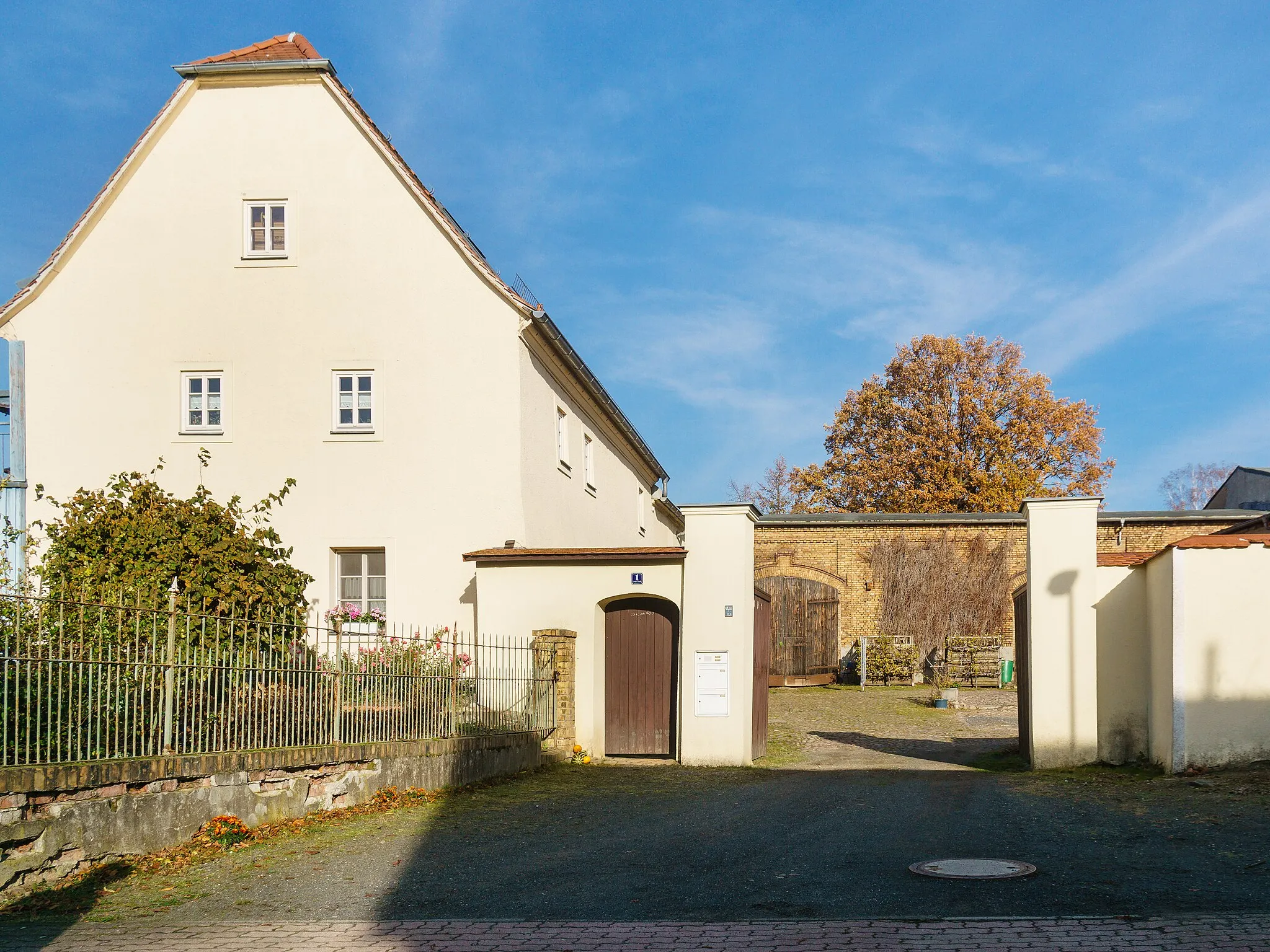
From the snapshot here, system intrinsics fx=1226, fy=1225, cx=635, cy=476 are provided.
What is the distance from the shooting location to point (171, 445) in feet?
67.4

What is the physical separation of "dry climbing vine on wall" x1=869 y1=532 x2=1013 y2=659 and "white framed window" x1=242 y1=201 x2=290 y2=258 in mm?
18044

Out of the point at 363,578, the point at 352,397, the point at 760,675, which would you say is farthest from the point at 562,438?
the point at 760,675

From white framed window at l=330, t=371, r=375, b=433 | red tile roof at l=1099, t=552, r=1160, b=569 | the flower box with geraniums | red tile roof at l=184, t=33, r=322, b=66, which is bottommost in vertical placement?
the flower box with geraniums

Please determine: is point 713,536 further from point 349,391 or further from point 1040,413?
point 1040,413

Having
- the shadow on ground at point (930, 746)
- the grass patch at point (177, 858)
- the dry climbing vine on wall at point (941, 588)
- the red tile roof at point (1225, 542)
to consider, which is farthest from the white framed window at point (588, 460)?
the red tile roof at point (1225, 542)

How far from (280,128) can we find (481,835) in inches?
575

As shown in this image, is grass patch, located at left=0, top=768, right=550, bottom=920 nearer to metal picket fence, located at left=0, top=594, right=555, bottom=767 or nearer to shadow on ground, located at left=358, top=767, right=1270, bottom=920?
metal picket fence, located at left=0, top=594, right=555, bottom=767

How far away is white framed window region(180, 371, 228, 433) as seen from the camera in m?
20.6

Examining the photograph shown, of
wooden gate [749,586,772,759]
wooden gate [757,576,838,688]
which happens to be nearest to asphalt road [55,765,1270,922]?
wooden gate [749,586,772,759]

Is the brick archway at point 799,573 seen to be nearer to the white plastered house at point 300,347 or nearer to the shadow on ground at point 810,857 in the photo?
the white plastered house at point 300,347

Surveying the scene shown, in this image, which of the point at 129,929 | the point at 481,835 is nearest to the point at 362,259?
the point at 481,835

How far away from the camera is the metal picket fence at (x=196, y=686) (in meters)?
8.06

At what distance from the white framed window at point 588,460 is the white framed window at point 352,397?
581 cm

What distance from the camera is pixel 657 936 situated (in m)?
6.62
